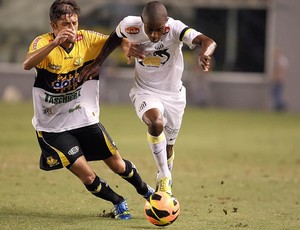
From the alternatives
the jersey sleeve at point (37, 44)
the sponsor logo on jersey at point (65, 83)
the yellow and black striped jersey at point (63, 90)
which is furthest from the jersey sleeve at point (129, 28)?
the jersey sleeve at point (37, 44)

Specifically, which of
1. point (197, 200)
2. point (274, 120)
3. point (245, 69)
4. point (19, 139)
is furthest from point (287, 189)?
point (245, 69)

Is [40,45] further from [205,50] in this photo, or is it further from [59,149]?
[205,50]

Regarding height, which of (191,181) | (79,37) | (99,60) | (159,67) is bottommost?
(191,181)

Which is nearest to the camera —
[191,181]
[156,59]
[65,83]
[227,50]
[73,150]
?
[73,150]

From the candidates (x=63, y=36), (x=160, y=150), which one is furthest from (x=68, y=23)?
(x=160, y=150)

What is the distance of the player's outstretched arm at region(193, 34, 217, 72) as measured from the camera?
913 cm

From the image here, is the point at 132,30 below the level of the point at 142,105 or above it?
above

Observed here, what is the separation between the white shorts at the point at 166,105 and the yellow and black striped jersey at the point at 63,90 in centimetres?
77

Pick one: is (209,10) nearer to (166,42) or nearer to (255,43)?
(255,43)

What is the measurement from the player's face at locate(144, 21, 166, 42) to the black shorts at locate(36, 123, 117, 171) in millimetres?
1162

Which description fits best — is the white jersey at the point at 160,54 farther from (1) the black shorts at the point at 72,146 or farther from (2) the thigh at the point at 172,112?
(1) the black shorts at the point at 72,146

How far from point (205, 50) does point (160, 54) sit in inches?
38.8

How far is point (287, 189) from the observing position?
12.7m

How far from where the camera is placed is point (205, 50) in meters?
9.30
